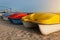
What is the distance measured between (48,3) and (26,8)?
25cm

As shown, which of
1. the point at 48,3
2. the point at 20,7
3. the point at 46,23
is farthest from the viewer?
the point at 20,7

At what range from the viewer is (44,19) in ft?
3.22

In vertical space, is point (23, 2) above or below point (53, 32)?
above

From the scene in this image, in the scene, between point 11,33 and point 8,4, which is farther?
point 8,4

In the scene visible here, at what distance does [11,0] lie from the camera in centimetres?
154

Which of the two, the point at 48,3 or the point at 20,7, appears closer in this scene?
the point at 48,3

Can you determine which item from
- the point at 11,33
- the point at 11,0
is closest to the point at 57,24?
the point at 11,33

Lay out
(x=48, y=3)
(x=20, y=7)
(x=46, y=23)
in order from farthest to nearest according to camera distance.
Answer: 1. (x=20, y=7)
2. (x=48, y=3)
3. (x=46, y=23)

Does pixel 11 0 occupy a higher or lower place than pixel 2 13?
higher

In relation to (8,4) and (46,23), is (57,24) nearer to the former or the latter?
(46,23)

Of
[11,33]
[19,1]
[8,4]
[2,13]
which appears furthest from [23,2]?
[11,33]

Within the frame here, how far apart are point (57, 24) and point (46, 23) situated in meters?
0.10

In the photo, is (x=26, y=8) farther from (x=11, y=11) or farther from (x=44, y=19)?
(x=44, y=19)

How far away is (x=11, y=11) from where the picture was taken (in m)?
1.60
